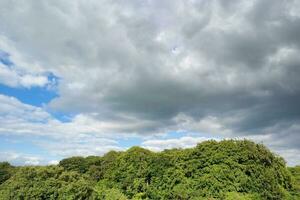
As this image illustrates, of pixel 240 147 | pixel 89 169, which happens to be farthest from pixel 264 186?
pixel 89 169

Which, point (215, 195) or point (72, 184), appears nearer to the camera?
point (72, 184)

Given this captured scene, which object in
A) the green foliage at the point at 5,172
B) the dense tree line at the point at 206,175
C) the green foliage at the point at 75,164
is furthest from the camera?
the green foliage at the point at 75,164

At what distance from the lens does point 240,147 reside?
42000mm

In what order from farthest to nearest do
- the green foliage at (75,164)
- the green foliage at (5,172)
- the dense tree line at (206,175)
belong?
the green foliage at (75,164) → the green foliage at (5,172) → the dense tree line at (206,175)

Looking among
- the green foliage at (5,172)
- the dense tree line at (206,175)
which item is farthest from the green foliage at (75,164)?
the dense tree line at (206,175)

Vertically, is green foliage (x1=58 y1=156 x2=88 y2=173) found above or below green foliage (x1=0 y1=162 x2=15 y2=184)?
above

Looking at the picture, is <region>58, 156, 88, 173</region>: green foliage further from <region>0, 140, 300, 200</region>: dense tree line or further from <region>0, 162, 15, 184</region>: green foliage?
<region>0, 140, 300, 200</region>: dense tree line

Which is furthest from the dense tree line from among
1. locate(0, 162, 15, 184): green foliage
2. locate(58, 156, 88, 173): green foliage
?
locate(0, 162, 15, 184): green foliage

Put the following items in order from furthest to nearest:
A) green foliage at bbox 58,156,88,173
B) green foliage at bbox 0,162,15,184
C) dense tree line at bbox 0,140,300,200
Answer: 1. green foliage at bbox 58,156,88,173
2. green foliage at bbox 0,162,15,184
3. dense tree line at bbox 0,140,300,200

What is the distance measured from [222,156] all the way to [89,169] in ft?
110

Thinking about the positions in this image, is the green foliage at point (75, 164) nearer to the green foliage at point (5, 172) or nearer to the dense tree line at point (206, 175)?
the green foliage at point (5, 172)

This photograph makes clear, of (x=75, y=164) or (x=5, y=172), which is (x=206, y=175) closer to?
(x=75, y=164)

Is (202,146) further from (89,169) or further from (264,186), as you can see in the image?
(89,169)

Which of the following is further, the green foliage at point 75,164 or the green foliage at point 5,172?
the green foliage at point 75,164
